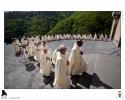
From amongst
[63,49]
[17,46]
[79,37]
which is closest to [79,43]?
[79,37]

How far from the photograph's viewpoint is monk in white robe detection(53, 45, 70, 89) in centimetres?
438

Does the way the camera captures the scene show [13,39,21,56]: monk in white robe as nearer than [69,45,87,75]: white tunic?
No

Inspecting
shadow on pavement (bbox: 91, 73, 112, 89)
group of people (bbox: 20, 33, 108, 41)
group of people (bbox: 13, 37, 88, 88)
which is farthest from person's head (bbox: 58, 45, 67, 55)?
shadow on pavement (bbox: 91, 73, 112, 89)

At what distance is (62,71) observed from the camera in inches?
173

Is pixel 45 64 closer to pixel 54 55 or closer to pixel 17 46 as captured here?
pixel 54 55

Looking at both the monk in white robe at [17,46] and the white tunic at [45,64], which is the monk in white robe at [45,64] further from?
the monk in white robe at [17,46]

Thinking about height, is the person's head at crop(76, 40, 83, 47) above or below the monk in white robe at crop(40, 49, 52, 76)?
above

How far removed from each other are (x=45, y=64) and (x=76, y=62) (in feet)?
1.20

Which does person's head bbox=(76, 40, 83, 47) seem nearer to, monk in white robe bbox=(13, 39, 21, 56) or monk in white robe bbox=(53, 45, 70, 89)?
monk in white robe bbox=(53, 45, 70, 89)

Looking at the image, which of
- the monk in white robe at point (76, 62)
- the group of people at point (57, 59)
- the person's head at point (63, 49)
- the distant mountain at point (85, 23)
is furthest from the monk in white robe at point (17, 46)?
the monk in white robe at point (76, 62)

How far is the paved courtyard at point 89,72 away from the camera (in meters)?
4.41

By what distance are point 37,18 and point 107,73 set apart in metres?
1.03
